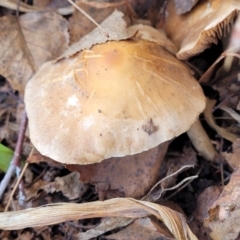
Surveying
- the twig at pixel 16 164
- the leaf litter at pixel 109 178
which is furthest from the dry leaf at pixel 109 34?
the twig at pixel 16 164

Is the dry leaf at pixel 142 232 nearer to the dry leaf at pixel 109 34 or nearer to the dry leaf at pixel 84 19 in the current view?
the dry leaf at pixel 109 34

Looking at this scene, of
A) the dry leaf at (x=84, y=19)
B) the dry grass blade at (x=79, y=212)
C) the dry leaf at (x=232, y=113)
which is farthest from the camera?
the dry leaf at (x=84, y=19)

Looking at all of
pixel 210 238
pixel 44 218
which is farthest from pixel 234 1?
pixel 44 218

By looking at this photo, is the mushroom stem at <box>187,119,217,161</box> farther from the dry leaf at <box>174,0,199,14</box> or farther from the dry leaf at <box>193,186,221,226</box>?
the dry leaf at <box>174,0,199,14</box>

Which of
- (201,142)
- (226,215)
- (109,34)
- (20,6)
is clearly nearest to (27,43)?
(20,6)

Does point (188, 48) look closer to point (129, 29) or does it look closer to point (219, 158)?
point (129, 29)
